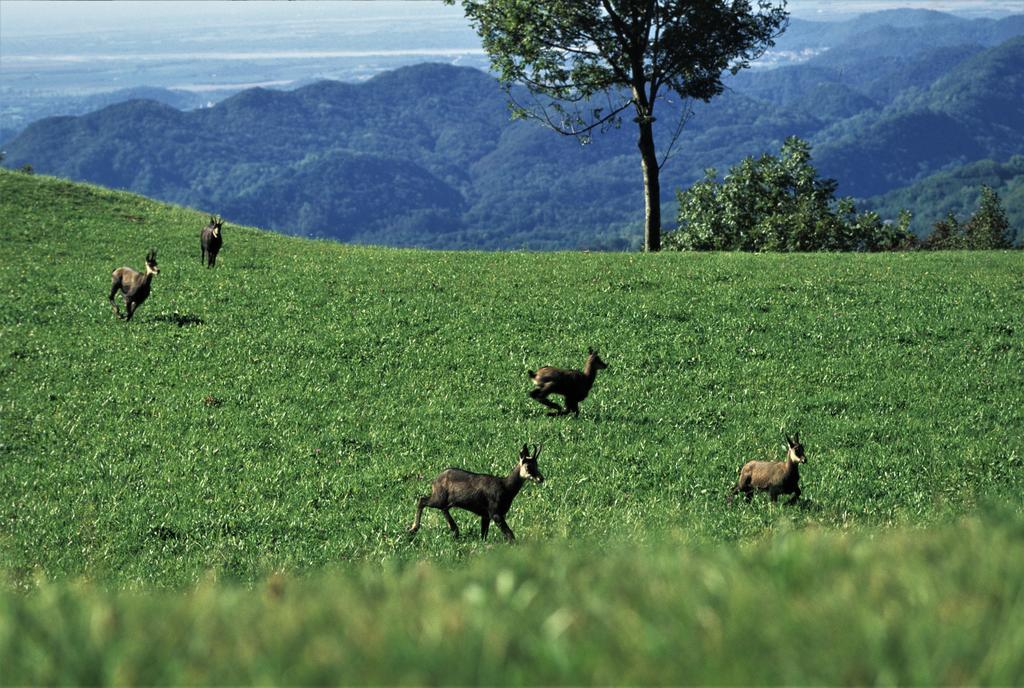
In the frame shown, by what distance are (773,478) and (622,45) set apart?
3834 cm

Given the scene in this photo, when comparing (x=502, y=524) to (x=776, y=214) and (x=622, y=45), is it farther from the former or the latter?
(x=776, y=214)

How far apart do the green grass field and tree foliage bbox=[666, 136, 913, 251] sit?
2622cm

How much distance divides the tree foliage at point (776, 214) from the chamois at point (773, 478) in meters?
52.3

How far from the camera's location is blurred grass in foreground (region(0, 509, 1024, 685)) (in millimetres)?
2865

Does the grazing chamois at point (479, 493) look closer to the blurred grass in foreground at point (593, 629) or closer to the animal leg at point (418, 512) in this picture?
the animal leg at point (418, 512)

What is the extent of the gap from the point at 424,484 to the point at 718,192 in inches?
2468

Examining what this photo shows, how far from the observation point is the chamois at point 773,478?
13750mm

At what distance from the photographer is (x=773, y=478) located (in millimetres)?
14062

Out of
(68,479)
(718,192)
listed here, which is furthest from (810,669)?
(718,192)

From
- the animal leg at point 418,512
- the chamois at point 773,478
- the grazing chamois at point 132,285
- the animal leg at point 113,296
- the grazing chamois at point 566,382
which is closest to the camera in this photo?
the animal leg at point 418,512

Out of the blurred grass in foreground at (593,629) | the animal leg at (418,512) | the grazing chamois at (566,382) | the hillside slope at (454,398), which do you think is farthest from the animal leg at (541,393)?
the blurred grass in foreground at (593,629)

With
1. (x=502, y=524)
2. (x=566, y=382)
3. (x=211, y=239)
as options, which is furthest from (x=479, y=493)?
(x=211, y=239)

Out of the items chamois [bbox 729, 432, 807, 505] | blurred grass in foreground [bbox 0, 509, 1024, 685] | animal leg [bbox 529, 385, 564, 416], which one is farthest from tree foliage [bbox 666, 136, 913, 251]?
blurred grass in foreground [bbox 0, 509, 1024, 685]

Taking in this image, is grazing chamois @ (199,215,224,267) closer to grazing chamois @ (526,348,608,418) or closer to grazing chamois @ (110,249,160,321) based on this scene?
grazing chamois @ (110,249,160,321)
